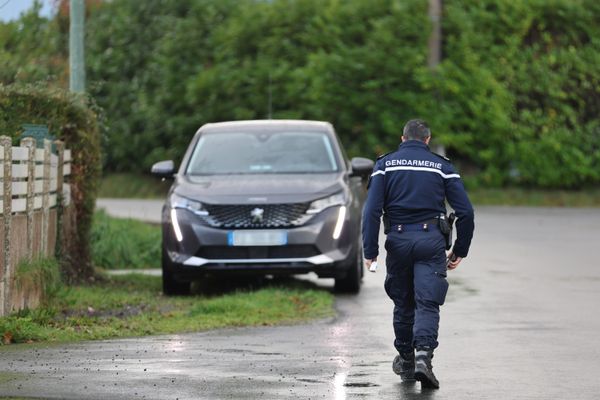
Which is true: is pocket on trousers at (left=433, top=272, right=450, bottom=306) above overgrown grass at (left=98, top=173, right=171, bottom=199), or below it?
above

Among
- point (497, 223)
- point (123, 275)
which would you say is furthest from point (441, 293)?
point (497, 223)

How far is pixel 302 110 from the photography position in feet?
115

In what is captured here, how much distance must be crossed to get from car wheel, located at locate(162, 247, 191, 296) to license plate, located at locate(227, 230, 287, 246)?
71 centimetres

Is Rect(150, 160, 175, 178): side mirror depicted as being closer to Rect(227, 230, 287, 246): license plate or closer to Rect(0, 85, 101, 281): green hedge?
Rect(0, 85, 101, 281): green hedge

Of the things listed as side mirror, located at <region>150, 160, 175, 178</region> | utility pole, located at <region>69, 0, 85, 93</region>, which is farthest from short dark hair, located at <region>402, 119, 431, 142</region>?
utility pole, located at <region>69, 0, 85, 93</region>

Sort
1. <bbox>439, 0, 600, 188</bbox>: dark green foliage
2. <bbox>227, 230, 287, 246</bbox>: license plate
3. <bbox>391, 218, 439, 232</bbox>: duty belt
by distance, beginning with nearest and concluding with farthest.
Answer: <bbox>391, 218, 439, 232</bbox>: duty belt, <bbox>227, 230, 287, 246</bbox>: license plate, <bbox>439, 0, 600, 188</bbox>: dark green foliage

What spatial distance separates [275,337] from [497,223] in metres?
14.6

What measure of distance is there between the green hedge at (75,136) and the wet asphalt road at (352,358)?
290cm

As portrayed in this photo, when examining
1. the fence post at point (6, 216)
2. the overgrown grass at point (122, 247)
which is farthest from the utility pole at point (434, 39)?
the fence post at point (6, 216)

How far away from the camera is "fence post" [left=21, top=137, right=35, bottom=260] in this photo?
45.8ft

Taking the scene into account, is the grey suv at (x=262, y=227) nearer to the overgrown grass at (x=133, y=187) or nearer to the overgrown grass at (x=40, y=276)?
the overgrown grass at (x=40, y=276)

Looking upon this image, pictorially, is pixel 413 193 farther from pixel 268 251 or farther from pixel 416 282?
pixel 268 251

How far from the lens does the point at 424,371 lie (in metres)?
9.70

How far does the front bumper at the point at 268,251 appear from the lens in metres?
15.8
